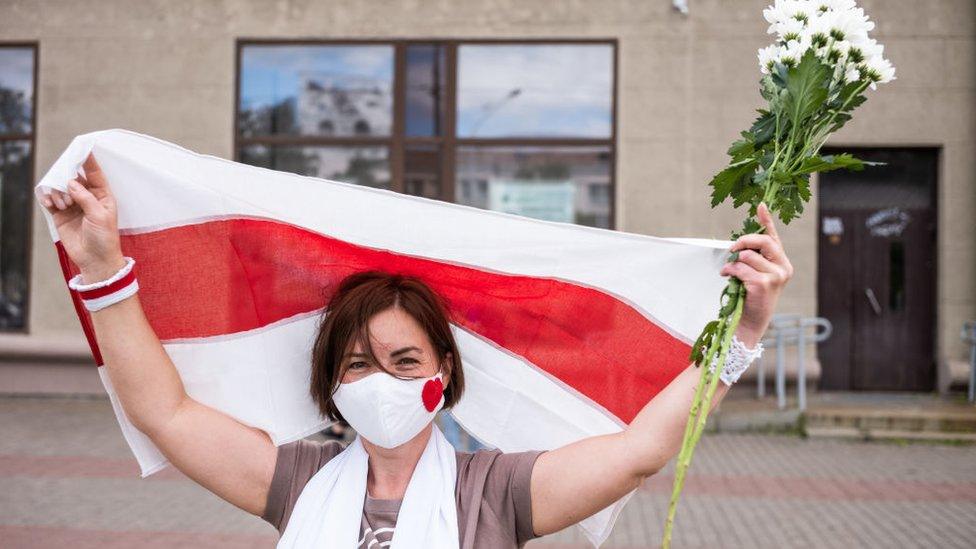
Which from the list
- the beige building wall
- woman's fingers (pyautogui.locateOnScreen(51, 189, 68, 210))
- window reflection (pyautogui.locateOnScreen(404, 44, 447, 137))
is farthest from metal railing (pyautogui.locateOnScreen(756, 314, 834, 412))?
woman's fingers (pyautogui.locateOnScreen(51, 189, 68, 210))

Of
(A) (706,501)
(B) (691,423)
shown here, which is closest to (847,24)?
(B) (691,423)

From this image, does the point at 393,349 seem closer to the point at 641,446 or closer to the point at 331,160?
the point at 641,446

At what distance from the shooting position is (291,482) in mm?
2340

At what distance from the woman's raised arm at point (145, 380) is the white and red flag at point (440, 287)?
230 millimetres

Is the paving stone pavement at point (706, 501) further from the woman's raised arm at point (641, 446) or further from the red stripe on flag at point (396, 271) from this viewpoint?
the woman's raised arm at point (641, 446)

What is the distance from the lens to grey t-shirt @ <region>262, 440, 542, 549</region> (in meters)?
2.23

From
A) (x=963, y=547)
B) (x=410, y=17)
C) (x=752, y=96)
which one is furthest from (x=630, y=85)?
(x=963, y=547)

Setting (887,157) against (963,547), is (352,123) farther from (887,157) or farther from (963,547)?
(963,547)

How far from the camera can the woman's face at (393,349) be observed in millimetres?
2318

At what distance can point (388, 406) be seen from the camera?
228cm

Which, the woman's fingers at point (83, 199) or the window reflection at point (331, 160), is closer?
the woman's fingers at point (83, 199)

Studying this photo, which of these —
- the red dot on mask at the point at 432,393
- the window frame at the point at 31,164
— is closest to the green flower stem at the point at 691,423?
the red dot on mask at the point at 432,393

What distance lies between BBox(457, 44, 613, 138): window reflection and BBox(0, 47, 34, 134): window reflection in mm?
5896

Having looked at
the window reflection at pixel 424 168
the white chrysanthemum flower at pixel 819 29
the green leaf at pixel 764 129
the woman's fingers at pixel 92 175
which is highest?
the window reflection at pixel 424 168
